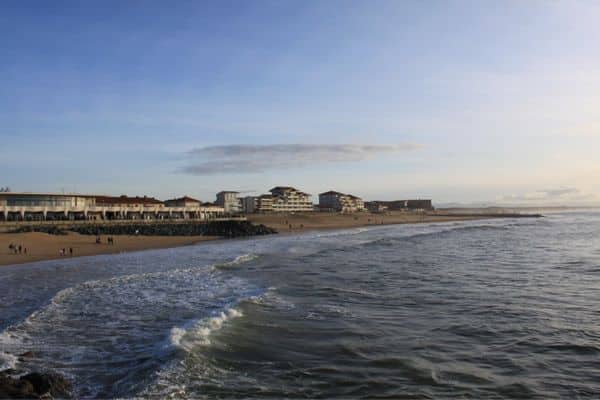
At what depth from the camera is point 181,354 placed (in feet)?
28.6

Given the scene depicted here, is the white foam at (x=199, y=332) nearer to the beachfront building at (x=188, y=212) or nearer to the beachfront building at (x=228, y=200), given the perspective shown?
the beachfront building at (x=188, y=212)

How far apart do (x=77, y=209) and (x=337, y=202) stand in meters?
87.2

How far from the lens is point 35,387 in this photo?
257 inches

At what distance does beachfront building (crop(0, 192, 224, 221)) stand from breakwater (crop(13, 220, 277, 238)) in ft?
19.9

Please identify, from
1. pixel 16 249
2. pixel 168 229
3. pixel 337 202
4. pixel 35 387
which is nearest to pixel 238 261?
pixel 16 249

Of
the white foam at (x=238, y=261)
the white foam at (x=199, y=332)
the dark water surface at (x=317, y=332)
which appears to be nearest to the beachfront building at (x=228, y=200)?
the white foam at (x=238, y=261)

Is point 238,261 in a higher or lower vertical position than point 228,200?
lower

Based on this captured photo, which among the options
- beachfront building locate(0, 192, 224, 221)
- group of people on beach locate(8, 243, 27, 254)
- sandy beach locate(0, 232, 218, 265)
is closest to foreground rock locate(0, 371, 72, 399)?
sandy beach locate(0, 232, 218, 265)

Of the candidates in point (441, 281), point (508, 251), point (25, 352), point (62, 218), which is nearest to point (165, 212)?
point (62, 218)

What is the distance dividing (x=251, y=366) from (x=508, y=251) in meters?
23.1

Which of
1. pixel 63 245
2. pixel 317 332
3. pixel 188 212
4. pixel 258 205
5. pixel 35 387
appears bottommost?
pixel 317 332

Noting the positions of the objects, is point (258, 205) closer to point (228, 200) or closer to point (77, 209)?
point (228, 200)

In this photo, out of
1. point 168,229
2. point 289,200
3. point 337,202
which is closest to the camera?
point 168,229

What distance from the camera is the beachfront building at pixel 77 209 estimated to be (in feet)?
160
